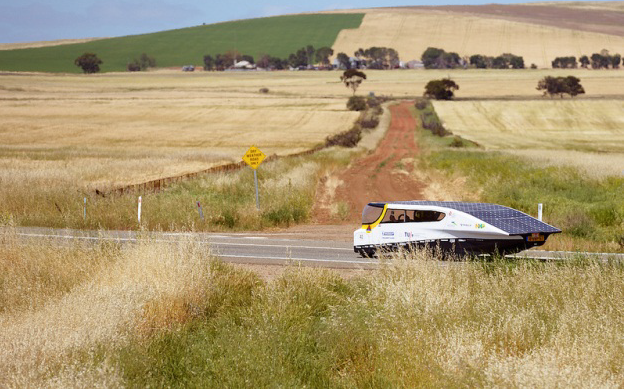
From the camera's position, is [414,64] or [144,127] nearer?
[144,127]

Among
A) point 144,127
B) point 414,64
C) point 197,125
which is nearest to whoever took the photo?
point 144,127

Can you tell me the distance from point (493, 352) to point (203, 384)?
418 cm

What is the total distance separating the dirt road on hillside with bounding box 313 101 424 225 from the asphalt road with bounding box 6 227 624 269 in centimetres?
662

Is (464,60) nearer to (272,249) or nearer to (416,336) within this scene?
(272,249)

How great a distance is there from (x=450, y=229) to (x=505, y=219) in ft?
4.53

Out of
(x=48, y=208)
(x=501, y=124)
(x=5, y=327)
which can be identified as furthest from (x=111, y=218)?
(x=501, y=124)

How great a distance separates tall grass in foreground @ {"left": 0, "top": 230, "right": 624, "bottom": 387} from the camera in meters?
9.22

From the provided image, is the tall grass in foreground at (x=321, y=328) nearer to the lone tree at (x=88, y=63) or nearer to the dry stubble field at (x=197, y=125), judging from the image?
the dry stubble field at (x=197, y=125)

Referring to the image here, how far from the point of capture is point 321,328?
12.4 metres

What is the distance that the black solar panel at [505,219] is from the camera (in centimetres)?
1644

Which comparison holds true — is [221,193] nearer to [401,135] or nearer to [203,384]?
[203,384]

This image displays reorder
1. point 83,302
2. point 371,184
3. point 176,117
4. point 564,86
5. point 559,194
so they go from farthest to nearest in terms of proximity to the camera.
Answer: point 564,86, point 176,117, point 371,184, point 559,194, point 83,302

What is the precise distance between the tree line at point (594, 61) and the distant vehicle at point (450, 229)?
171077 mm

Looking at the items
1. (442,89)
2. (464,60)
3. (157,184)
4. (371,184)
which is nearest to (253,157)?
(157,184)
